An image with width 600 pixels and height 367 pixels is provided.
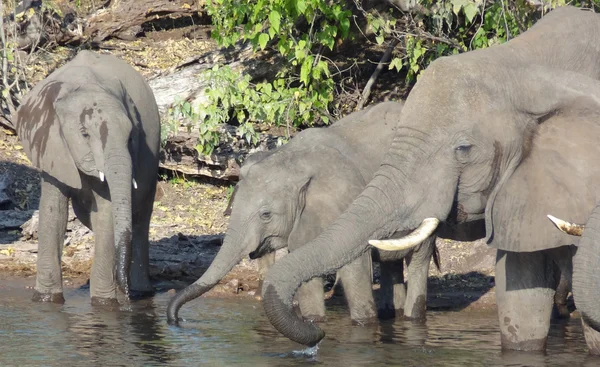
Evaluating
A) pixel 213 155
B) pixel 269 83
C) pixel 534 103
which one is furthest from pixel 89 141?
pixel 534 103

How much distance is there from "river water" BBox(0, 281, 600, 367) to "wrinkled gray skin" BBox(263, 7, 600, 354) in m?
1.45

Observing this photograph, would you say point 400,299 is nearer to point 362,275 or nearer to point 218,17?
point 362,275

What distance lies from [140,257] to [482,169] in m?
5.69

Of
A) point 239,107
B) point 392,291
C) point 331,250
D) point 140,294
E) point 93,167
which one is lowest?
point 140,294

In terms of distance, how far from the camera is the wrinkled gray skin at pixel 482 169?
563 centimetres

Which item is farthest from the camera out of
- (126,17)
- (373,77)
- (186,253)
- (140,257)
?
(126,17)

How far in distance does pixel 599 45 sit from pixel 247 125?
717cm

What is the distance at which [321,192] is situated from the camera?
30.6 feet

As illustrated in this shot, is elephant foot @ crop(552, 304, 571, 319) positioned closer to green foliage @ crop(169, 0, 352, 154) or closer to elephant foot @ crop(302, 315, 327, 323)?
elephant foot @ crop(302, 315, 327, 323)

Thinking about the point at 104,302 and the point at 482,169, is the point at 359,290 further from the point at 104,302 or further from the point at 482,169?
the point at 482,169

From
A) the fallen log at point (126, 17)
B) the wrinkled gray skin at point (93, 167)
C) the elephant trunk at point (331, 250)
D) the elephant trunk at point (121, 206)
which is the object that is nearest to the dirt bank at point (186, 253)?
the wrinkled gray skin at point (93, 167)

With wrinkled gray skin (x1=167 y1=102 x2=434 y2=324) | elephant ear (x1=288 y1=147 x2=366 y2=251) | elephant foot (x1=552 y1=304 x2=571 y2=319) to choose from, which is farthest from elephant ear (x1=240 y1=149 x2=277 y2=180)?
elephant foot (x1=552 y1=304 x2=571 y2=319)

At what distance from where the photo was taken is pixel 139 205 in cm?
1109

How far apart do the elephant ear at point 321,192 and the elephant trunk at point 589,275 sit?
383cm
